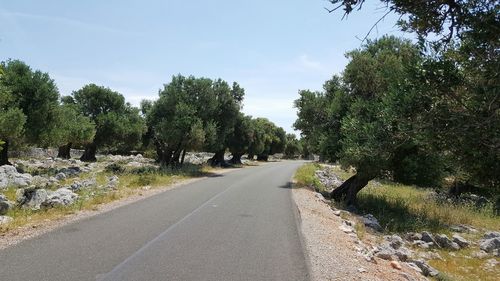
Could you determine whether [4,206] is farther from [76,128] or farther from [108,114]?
[108,114]

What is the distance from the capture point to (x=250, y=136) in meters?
63.2

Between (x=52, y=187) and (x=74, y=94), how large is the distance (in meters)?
34.5

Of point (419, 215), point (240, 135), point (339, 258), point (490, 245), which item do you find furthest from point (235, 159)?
point (339, 258)

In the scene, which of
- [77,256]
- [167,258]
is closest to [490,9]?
[167,258]

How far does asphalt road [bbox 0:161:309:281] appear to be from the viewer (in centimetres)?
755

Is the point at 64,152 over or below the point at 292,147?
below

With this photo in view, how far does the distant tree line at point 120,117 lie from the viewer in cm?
3225

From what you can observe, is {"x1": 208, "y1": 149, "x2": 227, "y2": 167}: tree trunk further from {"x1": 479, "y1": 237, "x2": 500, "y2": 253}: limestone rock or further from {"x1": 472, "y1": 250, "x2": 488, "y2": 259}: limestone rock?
{"x1": 472, "y1": 250, "x2": 488, "y2": 259}: limestone rock

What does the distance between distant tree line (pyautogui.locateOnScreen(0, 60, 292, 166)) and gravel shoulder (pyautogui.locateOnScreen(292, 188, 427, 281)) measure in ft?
32.2

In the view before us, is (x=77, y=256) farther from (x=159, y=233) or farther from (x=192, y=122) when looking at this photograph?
(x=192, y=122)

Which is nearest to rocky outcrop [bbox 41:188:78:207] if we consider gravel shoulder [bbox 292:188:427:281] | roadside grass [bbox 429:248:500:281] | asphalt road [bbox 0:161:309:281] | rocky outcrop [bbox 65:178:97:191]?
asphalt road [bbox 0:161:309:281]

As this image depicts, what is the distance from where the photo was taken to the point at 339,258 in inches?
377

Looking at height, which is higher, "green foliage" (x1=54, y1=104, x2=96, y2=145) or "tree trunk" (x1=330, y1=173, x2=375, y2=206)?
"green foliage" (x1=54, y1=104, x2=96, y2=145)

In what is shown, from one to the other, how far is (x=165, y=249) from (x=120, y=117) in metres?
46.4
